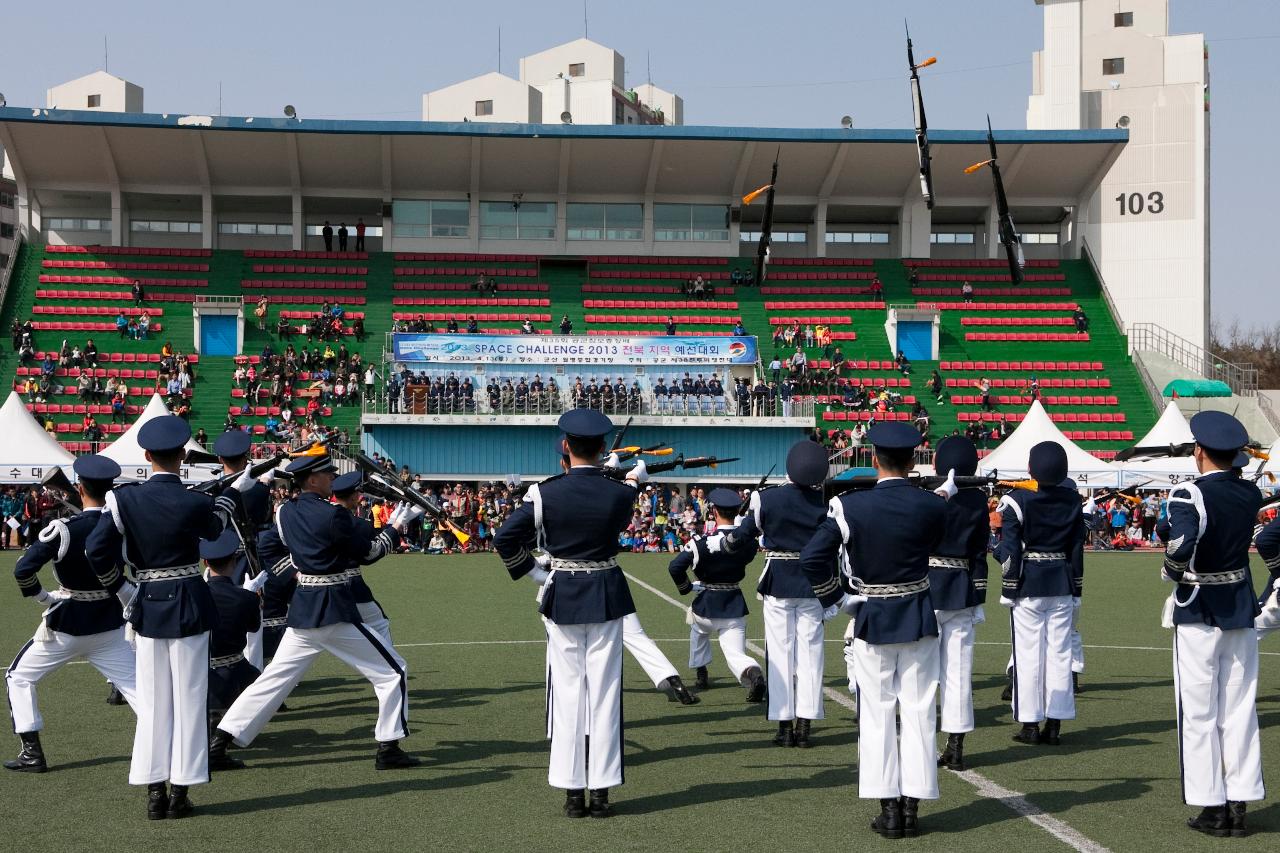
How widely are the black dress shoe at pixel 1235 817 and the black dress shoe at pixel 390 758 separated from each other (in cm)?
523

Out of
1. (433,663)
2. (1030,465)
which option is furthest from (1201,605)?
(433,663)

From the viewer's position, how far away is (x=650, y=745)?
9867mm

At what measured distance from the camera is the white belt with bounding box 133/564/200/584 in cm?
797

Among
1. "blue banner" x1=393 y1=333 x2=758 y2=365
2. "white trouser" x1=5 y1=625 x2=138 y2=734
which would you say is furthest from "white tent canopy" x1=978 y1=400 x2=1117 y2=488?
"white trouser" x1=5 y1=625 x2=138 y2=734

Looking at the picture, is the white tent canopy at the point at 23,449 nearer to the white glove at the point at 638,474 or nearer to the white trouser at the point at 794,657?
the white trouser at the point at 794,657

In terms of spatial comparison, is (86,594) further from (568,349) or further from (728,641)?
(568,349)

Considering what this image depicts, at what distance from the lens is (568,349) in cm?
4134

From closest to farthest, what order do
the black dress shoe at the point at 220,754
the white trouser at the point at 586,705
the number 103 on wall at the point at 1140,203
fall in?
1. the white trouser at the point at 586,705
2. the black dress shoe at the point at 220,754
3. the number 103 on wall at the point at 1140,203

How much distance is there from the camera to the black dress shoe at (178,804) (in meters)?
7.75

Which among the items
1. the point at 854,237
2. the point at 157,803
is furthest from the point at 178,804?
the point at 854,237

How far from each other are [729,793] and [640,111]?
236ft

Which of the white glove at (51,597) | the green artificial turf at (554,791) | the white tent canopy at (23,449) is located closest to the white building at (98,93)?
the white tent canopy at (23,449)

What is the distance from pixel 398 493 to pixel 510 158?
39.9m

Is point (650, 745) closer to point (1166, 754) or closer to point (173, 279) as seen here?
point (1166, 754)
